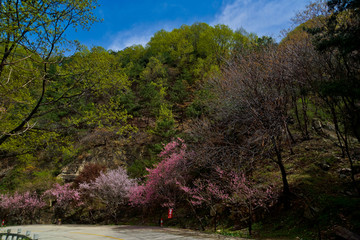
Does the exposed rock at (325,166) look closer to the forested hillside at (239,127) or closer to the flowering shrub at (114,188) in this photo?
the forested hillside at (239,127)

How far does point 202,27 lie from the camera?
49562 mm

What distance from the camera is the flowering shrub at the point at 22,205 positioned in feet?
81.6

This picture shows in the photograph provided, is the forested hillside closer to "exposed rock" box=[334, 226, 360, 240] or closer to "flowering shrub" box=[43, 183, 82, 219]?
"exposed rock" box=[334, 226, 360, 240]

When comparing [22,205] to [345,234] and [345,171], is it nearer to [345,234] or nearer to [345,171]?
[345,234]

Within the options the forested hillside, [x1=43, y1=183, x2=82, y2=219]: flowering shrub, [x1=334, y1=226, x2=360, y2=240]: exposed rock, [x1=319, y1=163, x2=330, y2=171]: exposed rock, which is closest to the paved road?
the forested hillside

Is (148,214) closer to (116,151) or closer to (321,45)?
(116,151)

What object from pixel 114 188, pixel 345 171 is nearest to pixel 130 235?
pixel 114 188

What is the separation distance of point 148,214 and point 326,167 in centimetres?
1445

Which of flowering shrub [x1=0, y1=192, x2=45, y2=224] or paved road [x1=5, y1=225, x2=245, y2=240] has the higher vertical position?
paved road [x1=5, y1=225, x2=245, y2=240]

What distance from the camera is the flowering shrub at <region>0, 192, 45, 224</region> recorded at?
81.6 ft

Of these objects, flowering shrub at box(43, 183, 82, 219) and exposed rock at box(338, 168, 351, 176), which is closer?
exposed rock at box(338, 168, 351, 176)

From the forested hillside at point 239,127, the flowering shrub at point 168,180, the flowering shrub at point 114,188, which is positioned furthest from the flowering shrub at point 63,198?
the flowering shrub at point 168,180

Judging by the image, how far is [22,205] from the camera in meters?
24.9

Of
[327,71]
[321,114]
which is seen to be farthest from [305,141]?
[327,71]
